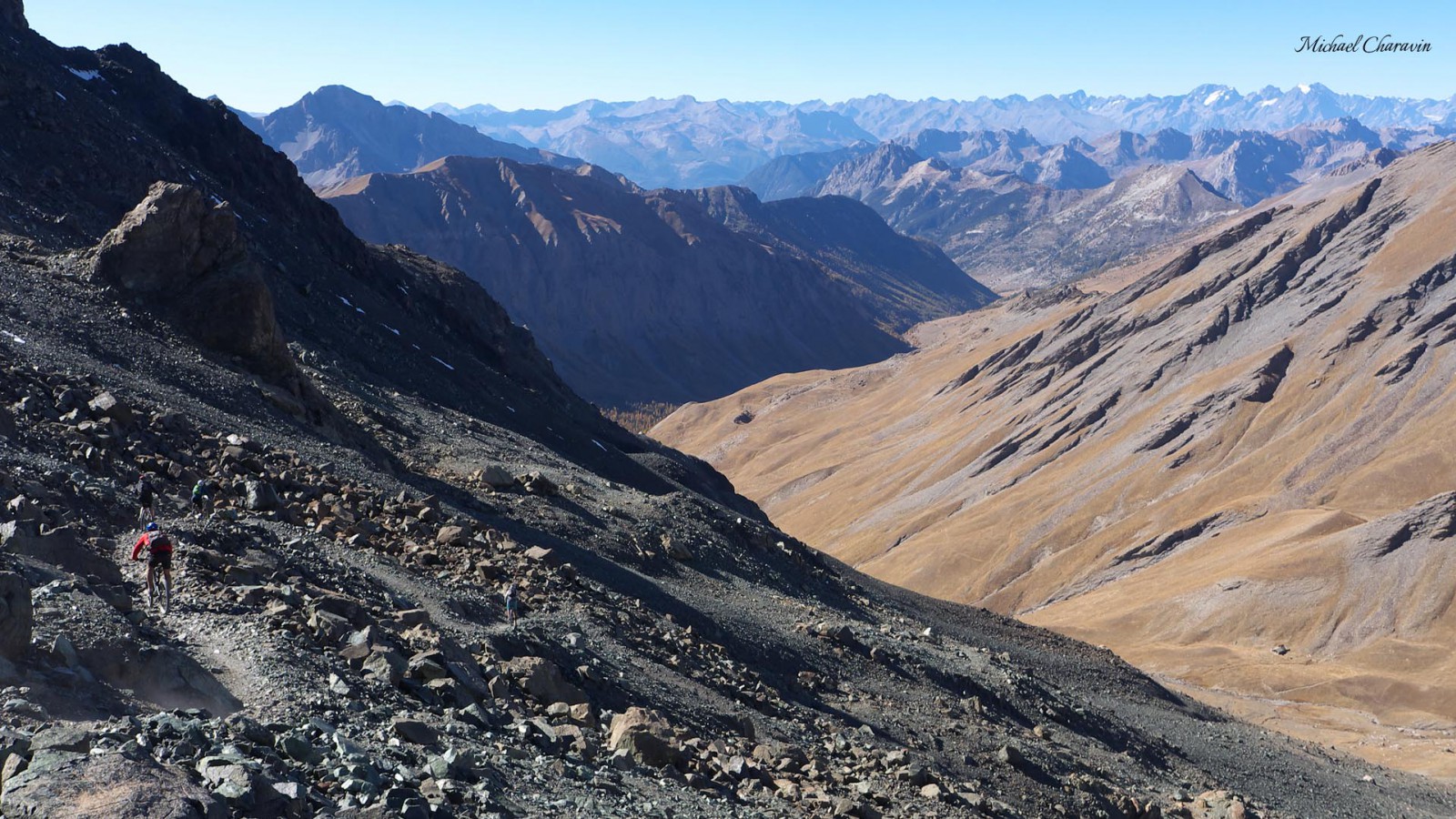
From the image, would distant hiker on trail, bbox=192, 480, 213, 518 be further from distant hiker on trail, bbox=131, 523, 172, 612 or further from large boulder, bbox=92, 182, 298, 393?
large boulder, bbox=92, 182, 298, 393

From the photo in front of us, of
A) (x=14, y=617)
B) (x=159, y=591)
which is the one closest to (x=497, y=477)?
(x=159, y=591)

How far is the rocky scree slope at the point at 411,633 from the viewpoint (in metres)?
12.7

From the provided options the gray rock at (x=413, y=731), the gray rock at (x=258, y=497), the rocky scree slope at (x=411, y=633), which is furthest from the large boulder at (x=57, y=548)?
the gray rock at (x=413, y=731)

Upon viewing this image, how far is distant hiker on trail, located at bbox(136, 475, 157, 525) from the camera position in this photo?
18703mm

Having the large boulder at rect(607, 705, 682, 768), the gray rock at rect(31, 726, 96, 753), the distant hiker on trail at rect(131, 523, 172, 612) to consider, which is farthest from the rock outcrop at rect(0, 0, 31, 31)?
the gray rock at rect(31, 726, 96, 753)

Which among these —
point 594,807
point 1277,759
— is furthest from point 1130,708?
point 594,807

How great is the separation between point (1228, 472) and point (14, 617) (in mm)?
95255

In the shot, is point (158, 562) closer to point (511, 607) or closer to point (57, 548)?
→ point (57, 548)

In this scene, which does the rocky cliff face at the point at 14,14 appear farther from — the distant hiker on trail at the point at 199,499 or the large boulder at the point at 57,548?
the large boulder at the point at 57,548

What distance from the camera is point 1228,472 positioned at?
92188 millimetres

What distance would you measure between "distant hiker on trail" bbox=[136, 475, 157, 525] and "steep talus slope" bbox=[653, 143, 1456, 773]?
49.6 m

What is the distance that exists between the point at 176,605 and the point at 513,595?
24.3 ft

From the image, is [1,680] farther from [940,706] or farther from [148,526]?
[940,706]

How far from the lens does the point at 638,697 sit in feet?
68.2
